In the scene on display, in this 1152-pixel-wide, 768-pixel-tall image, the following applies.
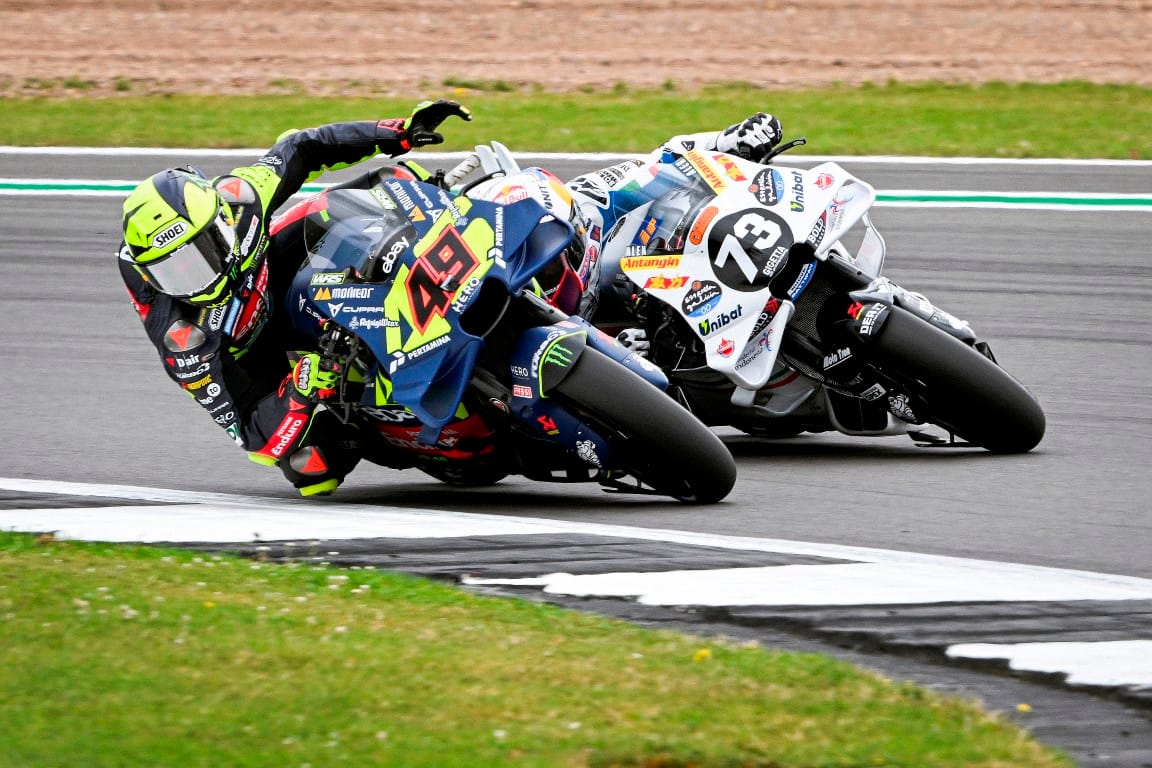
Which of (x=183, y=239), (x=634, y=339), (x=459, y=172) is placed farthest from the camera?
(x=634, y=339)

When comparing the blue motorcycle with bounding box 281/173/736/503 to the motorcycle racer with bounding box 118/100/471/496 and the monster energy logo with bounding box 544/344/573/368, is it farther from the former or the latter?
the motorcycle racer with bounding box 118/100/471/496

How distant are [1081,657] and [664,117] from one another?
36.2ft

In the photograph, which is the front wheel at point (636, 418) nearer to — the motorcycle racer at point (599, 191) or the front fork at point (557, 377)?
the front fork at point (557, 377)

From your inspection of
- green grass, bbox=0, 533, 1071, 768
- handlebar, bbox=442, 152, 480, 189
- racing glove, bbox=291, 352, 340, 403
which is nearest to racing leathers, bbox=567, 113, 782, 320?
handlebar, bbox=442, 152, 480, 189

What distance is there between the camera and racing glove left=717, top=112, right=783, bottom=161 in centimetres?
771

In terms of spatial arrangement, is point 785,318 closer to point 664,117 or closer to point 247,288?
point 247,288

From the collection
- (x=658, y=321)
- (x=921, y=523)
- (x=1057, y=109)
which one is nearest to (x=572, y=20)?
(x=1057, y=109)

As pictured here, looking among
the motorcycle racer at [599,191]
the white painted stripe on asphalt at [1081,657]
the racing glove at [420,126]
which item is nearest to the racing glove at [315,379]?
the motorcycle racer at [599,191]

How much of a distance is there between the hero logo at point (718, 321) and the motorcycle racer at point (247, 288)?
1.35 meters

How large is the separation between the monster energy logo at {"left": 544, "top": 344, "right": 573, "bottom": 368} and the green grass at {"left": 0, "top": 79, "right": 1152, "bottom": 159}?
794 cm

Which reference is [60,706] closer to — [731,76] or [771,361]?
[771,361]

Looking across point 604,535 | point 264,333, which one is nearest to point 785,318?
point 604,535

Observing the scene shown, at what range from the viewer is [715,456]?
21.0 feet

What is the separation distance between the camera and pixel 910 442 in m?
7.74
